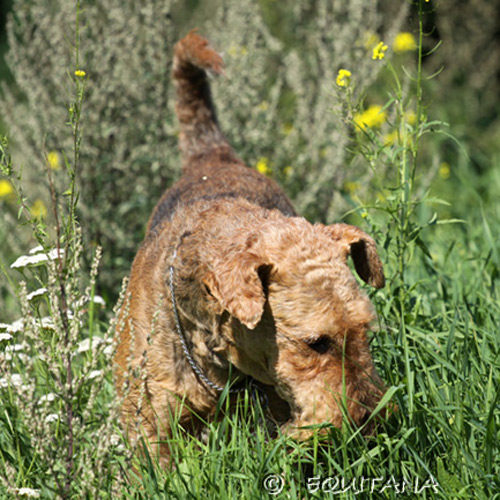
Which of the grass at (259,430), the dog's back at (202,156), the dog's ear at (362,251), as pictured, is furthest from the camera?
the dog's back at (202,156)

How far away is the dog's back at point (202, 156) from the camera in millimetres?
3389

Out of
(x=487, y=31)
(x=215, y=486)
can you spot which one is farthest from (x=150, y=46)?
(x=487, y=31)

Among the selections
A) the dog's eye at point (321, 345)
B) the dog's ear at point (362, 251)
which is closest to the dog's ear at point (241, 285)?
the dog's eye at point (321, 345)

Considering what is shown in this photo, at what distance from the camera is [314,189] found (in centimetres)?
471

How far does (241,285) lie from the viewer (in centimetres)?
231

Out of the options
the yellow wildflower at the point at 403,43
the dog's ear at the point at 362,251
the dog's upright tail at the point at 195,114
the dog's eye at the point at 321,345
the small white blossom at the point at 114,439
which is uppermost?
the yellow wildflower at the point at 403,43

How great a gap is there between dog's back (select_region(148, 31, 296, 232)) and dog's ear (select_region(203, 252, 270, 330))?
2.47 ft

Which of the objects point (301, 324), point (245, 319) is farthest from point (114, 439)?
point (301, 324)

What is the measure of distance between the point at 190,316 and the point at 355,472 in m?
0.79

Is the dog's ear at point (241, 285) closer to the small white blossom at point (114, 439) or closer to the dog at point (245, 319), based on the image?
the dog at point (245, 319)

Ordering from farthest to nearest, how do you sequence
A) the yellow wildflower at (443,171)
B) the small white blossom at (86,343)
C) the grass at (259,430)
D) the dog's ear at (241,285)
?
the yellow wildflower at (443,171)
the small white blossom at (86,343)
the dog's ear at (241,285)
the grass at (259,430)

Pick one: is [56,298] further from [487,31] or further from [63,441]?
[487,31]

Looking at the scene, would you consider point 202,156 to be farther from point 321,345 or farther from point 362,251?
point 321,345

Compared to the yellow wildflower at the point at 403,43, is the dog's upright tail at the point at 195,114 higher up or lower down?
lower down
